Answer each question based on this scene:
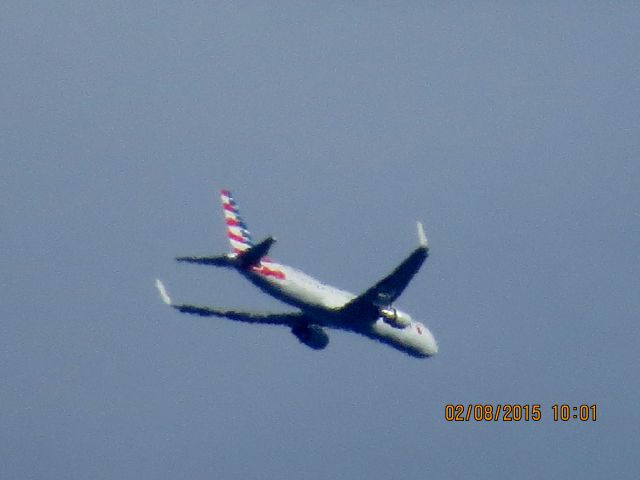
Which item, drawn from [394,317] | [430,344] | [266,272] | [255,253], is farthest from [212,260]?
[430,344]

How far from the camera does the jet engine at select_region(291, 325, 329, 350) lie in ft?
301

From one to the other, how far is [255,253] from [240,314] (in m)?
14.4

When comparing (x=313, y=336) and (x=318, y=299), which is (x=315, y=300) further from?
(x=313, y=336)

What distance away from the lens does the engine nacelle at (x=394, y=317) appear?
8550 centimetres

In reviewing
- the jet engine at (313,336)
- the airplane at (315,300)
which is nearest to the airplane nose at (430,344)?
the airplane at (315,300)

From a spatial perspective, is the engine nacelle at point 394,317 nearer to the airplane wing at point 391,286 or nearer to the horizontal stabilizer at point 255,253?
the airplane wing at point 391,286

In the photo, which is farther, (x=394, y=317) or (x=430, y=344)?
(x=430, y=344)

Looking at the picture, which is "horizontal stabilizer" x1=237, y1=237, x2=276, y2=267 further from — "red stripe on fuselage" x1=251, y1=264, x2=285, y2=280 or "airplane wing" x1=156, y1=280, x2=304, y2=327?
"airplane wing" x1=156, y1=280, x2=304, y2=327

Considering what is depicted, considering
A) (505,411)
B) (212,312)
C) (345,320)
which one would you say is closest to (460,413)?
(505,411)

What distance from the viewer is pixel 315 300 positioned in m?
84.8

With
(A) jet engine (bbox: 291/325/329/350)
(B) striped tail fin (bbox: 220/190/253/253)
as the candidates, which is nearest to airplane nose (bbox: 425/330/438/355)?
(A) jet engine (bbox: 291/325/329/350)

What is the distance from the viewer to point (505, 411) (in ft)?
303

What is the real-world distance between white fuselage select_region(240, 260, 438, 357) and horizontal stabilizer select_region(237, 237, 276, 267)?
3.64ft

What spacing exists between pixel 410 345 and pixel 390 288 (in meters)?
12.2
